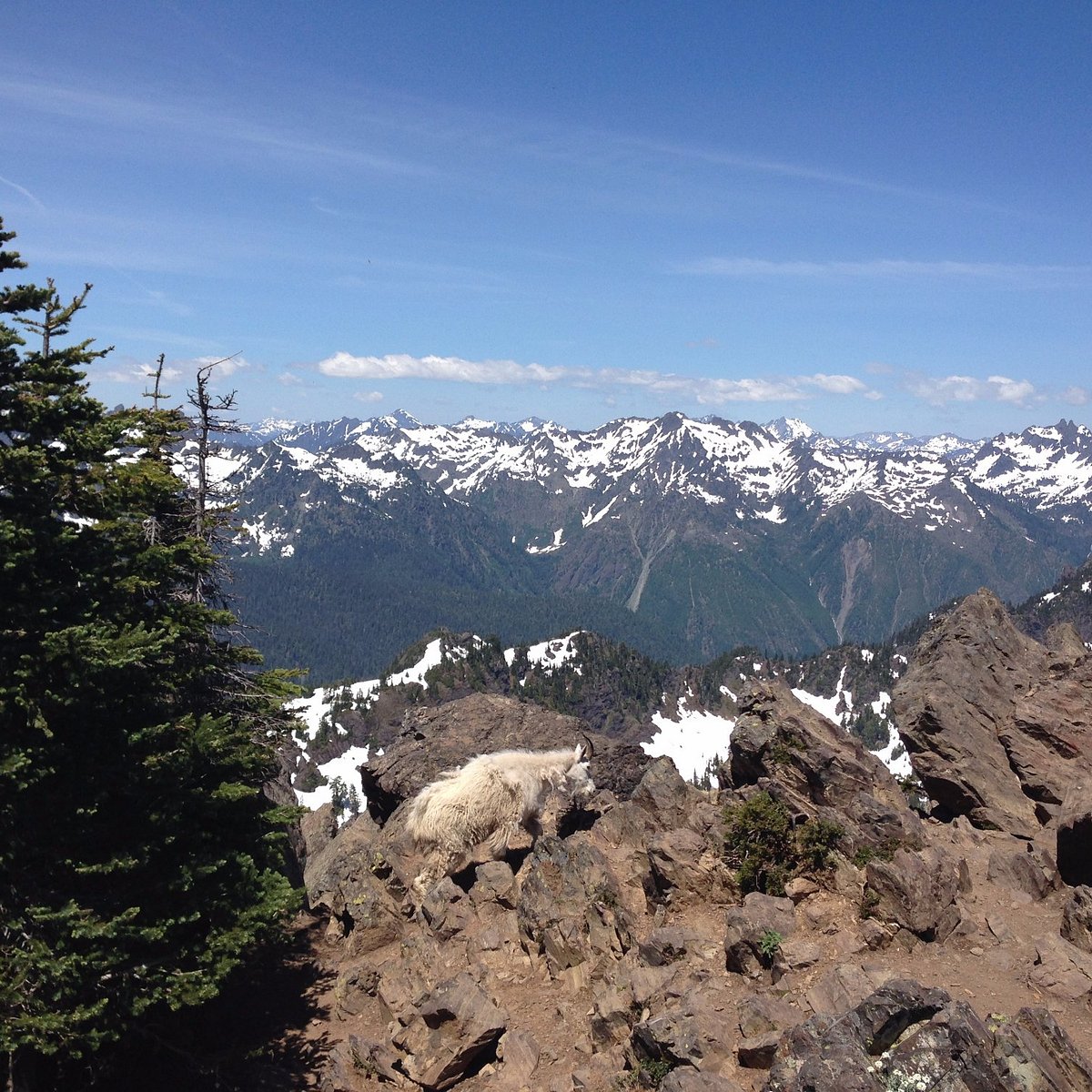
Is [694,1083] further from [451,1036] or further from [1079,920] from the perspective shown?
[1079,920]

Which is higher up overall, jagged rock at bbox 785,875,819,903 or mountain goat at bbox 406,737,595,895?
jagged rock at bbox 785,875,819,903

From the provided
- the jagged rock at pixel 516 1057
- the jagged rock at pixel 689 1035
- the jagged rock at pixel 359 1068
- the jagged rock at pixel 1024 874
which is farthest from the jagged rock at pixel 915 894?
the jagged rock at pixel 359 1068

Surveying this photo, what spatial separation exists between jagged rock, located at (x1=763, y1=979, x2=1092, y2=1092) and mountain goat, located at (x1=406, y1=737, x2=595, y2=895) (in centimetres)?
1250

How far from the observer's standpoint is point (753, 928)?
1518cm

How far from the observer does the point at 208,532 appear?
27.0 meters

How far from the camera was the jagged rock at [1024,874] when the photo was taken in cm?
1773

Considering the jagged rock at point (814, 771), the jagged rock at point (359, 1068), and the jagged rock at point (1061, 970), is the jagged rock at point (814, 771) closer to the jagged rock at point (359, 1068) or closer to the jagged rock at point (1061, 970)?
the jagged rock at point (1061, 970)

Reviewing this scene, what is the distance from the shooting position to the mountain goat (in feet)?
74.3

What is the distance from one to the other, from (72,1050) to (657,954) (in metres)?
11.1

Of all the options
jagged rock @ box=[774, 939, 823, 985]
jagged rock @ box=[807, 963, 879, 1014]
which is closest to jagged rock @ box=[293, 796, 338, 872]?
jagged rock @ box=[774, 939, 823, 985]

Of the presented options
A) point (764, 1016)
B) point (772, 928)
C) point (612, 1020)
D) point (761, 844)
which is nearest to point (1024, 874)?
point (761, 844)

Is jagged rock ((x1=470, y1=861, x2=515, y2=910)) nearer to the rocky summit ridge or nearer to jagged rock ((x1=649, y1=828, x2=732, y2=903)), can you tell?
the rocky summit ridge

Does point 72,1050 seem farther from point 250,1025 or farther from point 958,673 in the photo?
point 958,673

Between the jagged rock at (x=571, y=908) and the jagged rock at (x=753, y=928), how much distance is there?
3.06m
